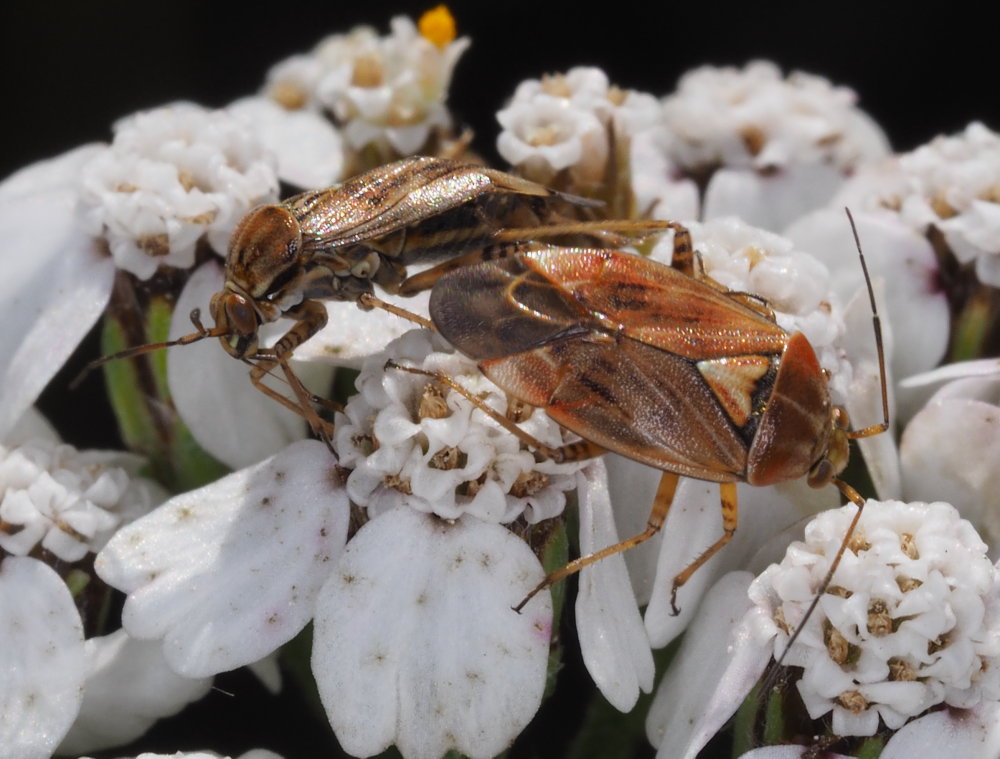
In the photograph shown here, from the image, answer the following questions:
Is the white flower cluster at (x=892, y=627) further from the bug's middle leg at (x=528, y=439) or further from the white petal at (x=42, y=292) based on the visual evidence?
the white petal at (x=42, y=292)

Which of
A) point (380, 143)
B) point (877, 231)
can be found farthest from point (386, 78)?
point (877, 231)

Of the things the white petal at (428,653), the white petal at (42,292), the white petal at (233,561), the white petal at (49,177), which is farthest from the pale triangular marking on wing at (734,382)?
the white petal at (49,177)

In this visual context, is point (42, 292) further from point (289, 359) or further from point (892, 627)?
point (892, 627)

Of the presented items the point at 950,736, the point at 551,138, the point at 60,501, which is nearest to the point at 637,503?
the point at 950,736

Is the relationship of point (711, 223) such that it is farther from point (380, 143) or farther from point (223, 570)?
point (223, 570)

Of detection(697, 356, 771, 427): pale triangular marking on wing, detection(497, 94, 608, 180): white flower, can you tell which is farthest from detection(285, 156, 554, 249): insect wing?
detection(697, 356, 771, 427): pale triangular marking on wing

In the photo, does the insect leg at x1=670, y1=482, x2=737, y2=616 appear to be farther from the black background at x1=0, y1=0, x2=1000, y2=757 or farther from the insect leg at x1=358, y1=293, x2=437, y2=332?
the black background at x1=0, y1=0, x2=1000, y2=757
